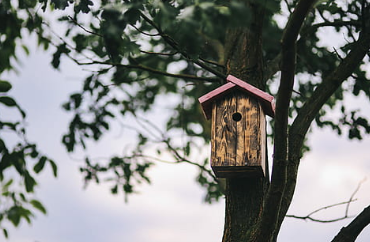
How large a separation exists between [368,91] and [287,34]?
110 inches

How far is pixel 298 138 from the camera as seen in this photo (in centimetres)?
395

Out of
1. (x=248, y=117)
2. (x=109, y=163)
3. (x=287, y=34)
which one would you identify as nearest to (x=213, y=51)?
(x=109, y=163)

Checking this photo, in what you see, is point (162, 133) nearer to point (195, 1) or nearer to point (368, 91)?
point (368, 91)

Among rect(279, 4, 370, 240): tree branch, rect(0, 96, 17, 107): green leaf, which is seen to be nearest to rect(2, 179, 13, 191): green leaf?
rect(0, 96, 17, 107): green leaf

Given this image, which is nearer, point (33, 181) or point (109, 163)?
point (33, 181)

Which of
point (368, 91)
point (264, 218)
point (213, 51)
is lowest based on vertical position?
point (264, 218)

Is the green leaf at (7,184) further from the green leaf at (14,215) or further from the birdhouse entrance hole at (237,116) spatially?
the birdhouse entrance hole at (237,116)

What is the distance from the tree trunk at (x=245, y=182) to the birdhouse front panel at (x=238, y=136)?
14 cm

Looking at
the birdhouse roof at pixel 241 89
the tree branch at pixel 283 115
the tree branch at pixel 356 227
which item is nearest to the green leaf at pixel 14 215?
the tree branch at pixel 283 115

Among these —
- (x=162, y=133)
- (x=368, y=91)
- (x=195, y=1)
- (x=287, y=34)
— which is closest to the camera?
(x=195, y=1)

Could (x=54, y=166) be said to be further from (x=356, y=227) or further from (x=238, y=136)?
(x=356, y=227)

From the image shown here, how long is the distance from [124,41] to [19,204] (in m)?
1.15

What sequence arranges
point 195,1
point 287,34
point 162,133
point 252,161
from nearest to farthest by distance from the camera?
point 195,1, point 287,34, point 252,161, point 162,133

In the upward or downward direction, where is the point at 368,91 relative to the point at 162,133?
upward
